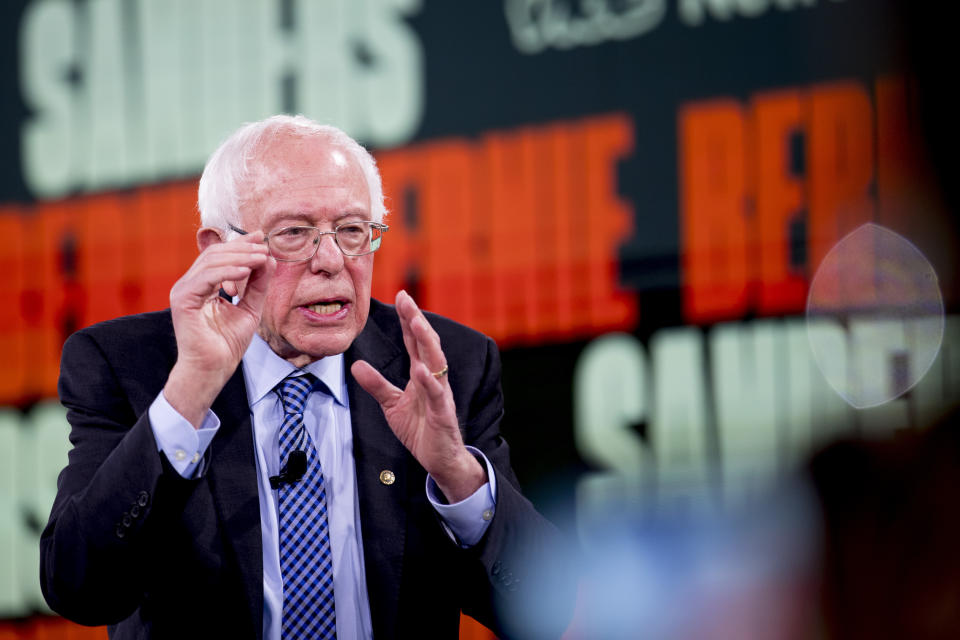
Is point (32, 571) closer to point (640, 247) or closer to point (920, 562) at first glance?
point (640, 247)

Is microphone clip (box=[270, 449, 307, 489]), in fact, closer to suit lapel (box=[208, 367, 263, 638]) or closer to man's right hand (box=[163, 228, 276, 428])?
suit lapel (box=[208, 367, 263, 638])

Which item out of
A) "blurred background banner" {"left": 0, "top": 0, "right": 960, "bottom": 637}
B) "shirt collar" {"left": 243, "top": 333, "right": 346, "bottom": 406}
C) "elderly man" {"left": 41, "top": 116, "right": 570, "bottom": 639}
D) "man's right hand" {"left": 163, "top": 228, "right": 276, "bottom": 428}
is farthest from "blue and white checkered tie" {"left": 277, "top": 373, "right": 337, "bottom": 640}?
"blurred background banner" {"left": 0, "top": 0, "right": 960, "bottom": 637}

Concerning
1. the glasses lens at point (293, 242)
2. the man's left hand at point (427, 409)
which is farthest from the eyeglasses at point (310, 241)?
the man's left hand at point (427, 409)

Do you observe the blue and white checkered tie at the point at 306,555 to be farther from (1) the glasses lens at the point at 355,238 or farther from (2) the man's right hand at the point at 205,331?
(1) the glasses lens at the point at 355,238

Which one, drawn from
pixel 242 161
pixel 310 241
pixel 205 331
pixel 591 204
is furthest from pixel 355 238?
pixel 591 204

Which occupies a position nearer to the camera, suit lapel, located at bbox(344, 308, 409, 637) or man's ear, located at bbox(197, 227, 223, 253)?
suit lapel, located at bbox(344, 308, 409, 637)

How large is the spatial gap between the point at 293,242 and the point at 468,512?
0.52 m

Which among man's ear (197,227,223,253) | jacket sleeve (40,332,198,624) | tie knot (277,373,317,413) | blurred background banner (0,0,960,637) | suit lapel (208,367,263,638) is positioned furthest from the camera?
blurred background banner (0,0,960,637)

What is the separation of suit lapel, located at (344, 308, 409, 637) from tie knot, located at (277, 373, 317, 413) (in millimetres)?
72

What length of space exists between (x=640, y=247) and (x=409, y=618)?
1621mm

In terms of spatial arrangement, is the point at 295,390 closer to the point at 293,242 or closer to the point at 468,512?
the point at 293,242

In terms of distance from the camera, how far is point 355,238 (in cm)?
167

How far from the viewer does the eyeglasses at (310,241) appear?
1.62 meters

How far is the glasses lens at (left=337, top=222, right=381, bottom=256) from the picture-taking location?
1650 millimetres
